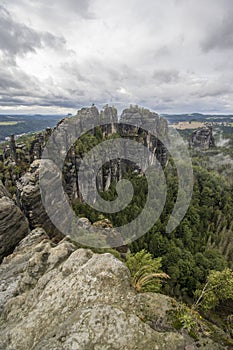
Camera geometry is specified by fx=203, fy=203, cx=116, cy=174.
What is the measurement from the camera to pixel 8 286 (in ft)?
39.0

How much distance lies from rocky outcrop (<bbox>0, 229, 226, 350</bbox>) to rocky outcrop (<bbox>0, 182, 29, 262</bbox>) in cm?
953

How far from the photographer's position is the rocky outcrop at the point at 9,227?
62.3 ft

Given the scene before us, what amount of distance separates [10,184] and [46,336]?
40147 millimetres

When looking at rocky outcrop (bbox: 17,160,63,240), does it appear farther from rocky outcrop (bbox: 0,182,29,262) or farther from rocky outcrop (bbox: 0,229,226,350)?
rocky outcrop (bbox: 0,229,226,350)

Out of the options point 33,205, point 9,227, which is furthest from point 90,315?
point 33,205

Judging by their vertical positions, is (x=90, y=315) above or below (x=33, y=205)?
above

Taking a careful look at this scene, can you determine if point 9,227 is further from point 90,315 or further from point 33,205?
point 90,315

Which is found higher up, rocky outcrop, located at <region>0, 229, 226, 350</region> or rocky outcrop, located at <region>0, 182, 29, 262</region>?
rocky outcrop, located at <region>0, 229, 226, 350</region>

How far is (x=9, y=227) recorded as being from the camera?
2006 centimetres

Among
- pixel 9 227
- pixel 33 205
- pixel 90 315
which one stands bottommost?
pixel 33 205

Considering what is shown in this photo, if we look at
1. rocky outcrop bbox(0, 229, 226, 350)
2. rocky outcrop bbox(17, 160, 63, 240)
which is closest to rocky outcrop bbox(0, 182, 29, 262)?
rocky outcrop bbox(17, 160, 63, 240)

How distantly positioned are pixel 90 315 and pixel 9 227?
16.5 metres

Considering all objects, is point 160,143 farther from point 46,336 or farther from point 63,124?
point 46,336

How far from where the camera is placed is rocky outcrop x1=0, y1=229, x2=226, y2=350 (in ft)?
20.0
